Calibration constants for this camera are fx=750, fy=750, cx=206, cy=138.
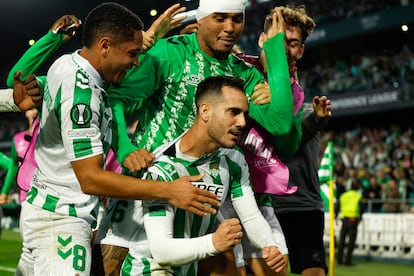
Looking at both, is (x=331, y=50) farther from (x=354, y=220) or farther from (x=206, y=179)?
(x=206, y=179)

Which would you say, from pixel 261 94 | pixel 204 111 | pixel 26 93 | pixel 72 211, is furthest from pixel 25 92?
pixel 261 94

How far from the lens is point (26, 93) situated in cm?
428

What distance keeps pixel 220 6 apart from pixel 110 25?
2.92ft

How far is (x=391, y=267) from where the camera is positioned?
1689cm

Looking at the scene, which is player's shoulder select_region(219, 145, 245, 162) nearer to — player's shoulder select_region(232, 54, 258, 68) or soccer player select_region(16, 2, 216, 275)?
soccer player select_region(16, 2, 216, 275)

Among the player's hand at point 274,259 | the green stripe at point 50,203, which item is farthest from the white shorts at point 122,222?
the player's hand at point 274,259

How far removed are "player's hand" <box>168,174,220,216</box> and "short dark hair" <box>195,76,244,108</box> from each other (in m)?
0.64

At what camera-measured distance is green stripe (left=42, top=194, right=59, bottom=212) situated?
3.95 metres

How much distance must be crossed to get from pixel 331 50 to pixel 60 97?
30465 millimetres

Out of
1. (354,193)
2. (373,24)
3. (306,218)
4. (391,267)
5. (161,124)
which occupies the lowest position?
(391,267)

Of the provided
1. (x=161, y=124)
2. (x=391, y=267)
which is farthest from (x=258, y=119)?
(x=391, y=267)

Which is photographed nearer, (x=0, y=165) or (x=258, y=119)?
(x=258, y=119)

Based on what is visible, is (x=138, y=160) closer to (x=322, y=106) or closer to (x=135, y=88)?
(x=135, y=88)

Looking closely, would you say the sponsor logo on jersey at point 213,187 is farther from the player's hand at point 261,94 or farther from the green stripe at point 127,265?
the player's hand at point 261,94
